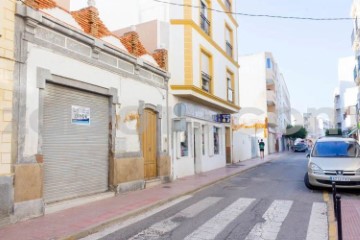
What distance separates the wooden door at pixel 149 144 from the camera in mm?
12914

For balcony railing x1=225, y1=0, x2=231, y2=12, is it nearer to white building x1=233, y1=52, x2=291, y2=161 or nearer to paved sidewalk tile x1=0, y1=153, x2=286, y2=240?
paved sidewalk tile x1=0, y1=153, x2=286, y2=240

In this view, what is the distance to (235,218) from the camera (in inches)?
285

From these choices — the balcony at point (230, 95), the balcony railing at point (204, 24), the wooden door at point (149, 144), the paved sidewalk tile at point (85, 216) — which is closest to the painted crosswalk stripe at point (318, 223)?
the paved sidewalk tile at point (85, 216)

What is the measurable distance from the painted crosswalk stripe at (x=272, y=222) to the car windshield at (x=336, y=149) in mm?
3216

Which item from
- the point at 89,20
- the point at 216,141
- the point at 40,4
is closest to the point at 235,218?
the point at 40,4

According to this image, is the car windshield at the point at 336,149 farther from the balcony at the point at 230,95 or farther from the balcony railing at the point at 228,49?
the balcony railing at the point at 228,49

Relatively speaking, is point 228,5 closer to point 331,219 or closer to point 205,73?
point 205,73

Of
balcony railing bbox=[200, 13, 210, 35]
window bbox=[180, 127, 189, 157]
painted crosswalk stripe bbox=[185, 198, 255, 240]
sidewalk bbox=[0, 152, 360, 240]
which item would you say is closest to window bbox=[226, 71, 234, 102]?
balcony railing bbox=[200, 13, 210, 35]

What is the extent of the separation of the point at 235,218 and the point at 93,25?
7167mm

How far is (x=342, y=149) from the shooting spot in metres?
11.2

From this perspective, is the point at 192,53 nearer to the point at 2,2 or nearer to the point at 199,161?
the point at 199,161

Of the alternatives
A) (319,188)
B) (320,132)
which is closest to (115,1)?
(319,188)

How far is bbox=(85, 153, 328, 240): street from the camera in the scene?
606 centimetres

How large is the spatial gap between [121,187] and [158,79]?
523cm
